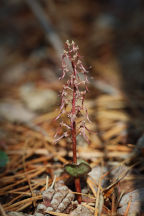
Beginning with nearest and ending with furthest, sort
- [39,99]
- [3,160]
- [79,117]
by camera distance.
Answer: [79,117] < [3,160] < [39,99]

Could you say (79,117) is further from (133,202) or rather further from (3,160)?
(3,160)

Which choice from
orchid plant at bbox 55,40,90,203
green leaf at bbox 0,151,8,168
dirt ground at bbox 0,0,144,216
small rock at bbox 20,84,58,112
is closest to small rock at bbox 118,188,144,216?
dirt ground at bbox 0,0,144,216

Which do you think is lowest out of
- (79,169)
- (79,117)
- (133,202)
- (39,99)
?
(133,202)

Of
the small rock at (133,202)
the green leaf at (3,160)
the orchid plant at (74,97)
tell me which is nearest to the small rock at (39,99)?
the green leaf at (3,160)

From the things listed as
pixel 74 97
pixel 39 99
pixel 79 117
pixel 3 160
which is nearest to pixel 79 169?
pixel 79 117

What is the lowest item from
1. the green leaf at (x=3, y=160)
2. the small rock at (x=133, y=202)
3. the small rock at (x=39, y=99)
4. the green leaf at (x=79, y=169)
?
the small rock at (x=133, y=202)

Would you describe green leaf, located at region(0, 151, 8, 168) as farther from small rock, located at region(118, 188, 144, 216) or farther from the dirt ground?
small rock, located at region(118, 188, 144, 216)

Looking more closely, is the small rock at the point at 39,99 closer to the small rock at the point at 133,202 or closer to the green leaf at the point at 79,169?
the green leaf at the point at 79,169

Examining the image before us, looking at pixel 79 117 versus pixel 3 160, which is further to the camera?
pixel 3 160
